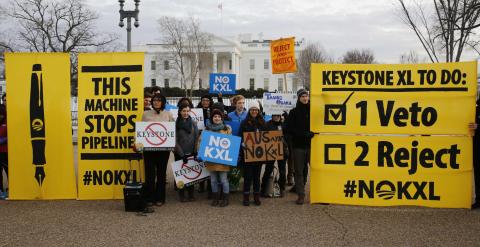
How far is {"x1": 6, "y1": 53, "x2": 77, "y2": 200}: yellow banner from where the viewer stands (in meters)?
8.46

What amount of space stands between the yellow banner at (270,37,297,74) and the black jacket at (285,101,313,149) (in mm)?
4203

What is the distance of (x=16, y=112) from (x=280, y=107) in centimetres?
499

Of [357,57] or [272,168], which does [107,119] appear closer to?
[272,168]

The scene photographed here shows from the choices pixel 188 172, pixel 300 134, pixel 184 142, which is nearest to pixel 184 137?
pixel 184 142

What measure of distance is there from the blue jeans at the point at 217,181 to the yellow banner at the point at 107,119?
138cm

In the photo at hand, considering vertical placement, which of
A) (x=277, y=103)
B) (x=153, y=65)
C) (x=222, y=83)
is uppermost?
(x=153, y=65)

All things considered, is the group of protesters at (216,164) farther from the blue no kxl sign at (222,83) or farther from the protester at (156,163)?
the blue no kxl sign at (222,83)

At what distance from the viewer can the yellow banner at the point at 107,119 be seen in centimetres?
853

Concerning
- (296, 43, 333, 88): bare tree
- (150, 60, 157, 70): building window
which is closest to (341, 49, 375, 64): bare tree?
(296, 43, 333, 88): bare tree

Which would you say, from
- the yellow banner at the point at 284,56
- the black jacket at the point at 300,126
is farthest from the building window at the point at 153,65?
the black jacket at the point at 300,126

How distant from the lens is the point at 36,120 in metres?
8.46

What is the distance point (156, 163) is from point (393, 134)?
13.3ft

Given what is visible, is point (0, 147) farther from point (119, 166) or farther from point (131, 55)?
point (131, 55)

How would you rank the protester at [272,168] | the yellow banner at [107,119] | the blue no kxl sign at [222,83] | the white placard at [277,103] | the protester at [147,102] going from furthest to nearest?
1. the blue no kxl sign at [222,83]
2. the white placard at [277,103]
3. the protester at [147,102]
4. the protester at [272,168]
5. the yellow banner at [107,119]
